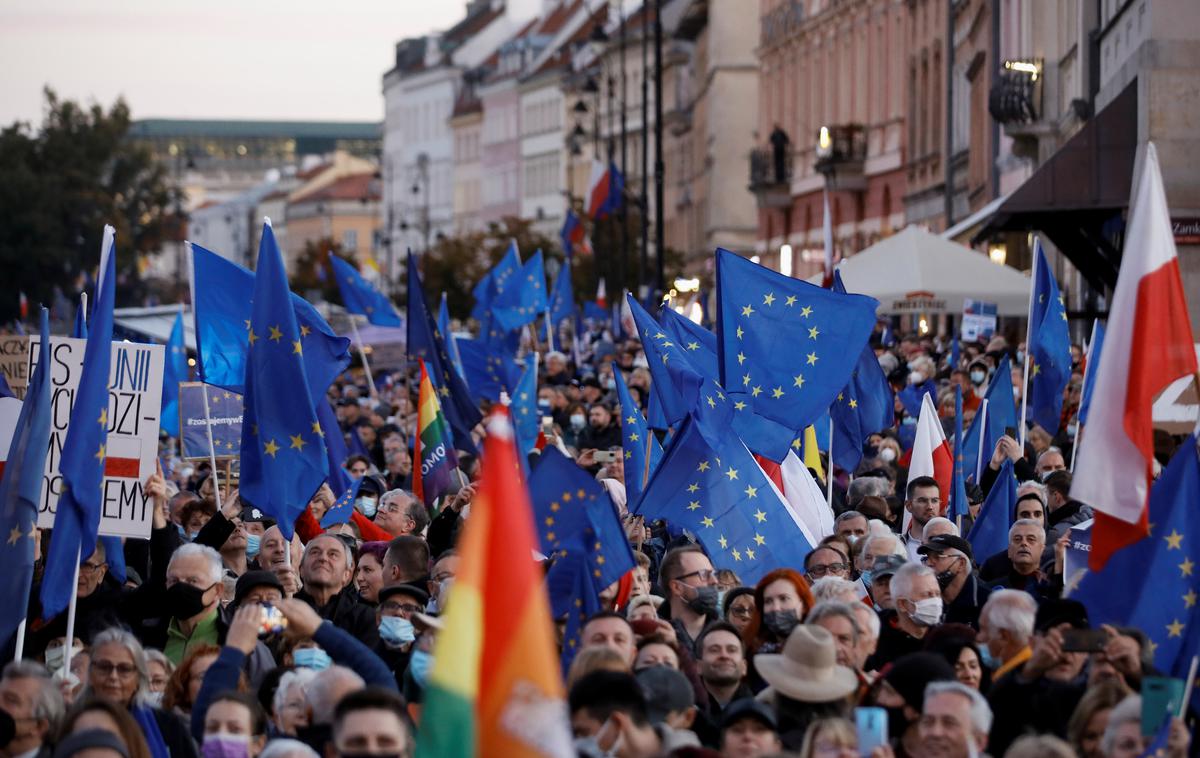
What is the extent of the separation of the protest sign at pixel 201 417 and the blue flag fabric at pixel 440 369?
1879mm

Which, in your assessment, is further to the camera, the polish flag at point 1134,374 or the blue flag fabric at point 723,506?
the blue flag fabric at point 723,506

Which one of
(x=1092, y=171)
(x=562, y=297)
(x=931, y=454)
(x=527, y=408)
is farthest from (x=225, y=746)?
(x=562, y=297)

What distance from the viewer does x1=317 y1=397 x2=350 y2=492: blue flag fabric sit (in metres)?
15.8

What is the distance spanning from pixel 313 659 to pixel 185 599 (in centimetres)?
160

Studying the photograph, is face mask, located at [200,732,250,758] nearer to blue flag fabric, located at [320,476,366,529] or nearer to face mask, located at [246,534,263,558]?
face mask, located at [246,534,263,558]

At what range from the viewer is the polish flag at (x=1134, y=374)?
9.39 meters

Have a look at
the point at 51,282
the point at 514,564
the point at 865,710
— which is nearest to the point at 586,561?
the point at 865,710

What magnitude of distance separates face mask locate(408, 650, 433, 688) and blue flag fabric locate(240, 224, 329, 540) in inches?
139

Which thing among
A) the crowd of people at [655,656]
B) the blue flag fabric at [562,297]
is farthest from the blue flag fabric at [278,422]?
the blue flag fabric at [562,297]

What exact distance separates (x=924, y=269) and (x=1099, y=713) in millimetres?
19492

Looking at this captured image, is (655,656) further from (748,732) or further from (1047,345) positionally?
(1047,345)

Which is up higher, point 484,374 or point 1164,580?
point 1164,580

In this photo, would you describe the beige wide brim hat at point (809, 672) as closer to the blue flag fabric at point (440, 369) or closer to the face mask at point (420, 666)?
the face mask at point (420, 666)

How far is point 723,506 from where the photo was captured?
12.3 meters
